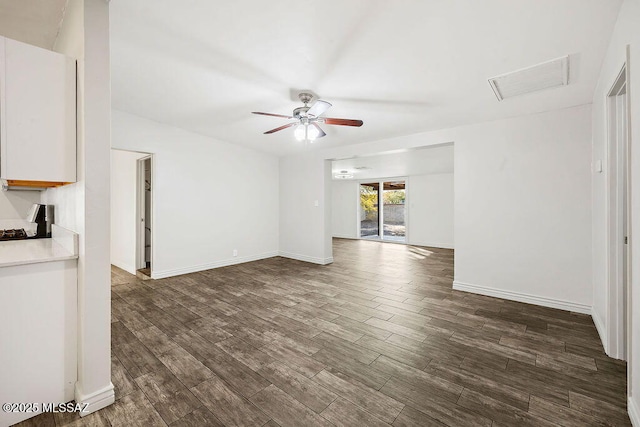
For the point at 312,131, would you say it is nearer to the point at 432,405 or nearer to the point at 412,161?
the point at 432,405

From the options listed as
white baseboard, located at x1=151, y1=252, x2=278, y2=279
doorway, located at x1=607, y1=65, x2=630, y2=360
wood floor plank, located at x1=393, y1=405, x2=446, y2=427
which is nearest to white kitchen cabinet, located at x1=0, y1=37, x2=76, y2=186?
wood floor plank, located at x1=393, y1=405, x2=446, y2=427

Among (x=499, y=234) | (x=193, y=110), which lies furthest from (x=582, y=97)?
(x=193, y=110)

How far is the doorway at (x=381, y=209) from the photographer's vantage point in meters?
9.75

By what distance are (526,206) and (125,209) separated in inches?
263

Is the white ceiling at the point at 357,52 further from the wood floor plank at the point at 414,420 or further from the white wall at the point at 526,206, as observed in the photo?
the wood floor plank at the point at 414,420

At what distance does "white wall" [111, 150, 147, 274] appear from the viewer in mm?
4848

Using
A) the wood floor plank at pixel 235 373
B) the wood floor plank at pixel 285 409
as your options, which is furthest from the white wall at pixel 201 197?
the wood floor plank at pixel 285 409

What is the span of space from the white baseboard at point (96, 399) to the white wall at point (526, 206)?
4085 millimetres

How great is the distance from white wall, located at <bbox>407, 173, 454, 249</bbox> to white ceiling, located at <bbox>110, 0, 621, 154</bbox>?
4777 mm

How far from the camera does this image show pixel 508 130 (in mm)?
3447

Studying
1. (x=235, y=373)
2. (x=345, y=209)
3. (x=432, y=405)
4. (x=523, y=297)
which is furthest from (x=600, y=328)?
(x=345, y=209)

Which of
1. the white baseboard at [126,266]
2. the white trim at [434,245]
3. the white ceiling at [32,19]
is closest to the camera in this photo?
the white ceiling at [32,19]

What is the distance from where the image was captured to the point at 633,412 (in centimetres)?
148

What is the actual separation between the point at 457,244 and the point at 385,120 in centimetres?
214
